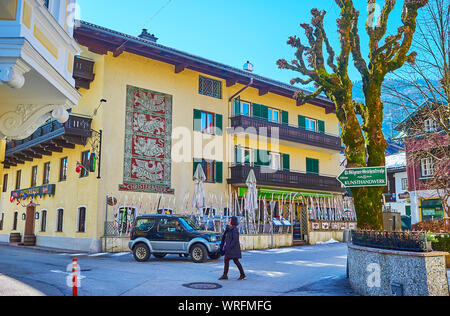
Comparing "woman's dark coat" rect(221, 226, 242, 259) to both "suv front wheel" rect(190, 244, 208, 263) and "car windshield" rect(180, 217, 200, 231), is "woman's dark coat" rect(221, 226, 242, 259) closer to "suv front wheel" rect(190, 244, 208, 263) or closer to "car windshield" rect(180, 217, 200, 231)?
"suv front wheel" rect(190, 244, 208, 263)

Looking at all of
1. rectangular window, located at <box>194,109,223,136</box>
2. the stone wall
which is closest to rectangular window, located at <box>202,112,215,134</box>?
rectangular window, located at <box>194,109,223,136</box>

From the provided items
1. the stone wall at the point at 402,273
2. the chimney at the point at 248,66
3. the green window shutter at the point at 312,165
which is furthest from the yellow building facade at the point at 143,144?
the stone wall at the point at 402,273

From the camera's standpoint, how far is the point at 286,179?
97.0 feet

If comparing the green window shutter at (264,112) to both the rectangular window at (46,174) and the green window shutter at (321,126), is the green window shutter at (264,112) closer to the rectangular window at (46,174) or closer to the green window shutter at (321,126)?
the green window shutter at (321,126)

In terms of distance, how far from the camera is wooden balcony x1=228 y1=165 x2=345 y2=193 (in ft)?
88.6

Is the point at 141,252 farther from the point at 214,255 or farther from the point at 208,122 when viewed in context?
the point at 208,122

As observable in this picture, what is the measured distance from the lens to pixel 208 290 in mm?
9641

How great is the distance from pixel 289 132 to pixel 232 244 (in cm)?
1982

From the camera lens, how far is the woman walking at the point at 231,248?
1124cm

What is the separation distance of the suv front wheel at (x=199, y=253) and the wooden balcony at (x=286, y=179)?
1140 cm

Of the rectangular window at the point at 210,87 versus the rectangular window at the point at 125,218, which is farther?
the rectangular window at the point at 210,87
